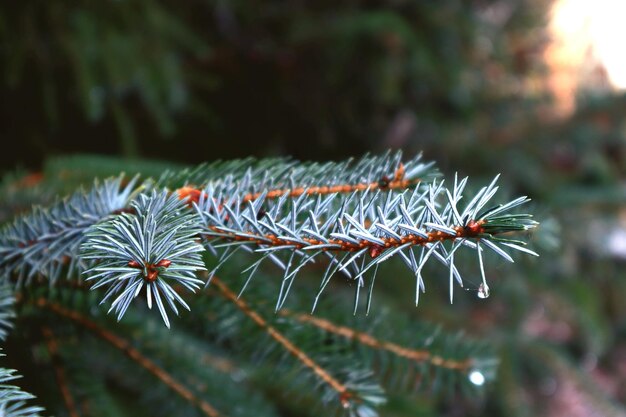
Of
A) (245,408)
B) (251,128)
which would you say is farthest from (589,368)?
(245,408)

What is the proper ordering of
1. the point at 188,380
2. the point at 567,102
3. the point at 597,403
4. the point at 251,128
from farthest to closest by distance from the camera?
the point at 567,102, the point at 251,128, the point at 597,403, the point at 188,380

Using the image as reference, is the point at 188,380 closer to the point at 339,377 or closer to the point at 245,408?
the point at 245,408

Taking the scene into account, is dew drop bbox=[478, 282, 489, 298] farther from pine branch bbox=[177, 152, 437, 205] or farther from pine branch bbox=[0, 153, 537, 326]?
pine branch bbox=[177, 152, 437, 205]

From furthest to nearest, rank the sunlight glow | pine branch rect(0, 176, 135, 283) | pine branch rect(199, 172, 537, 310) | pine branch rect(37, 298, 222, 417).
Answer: the sunlight glow
pine branch rect(37, 298, 222, 417)
pine branch rect(0, 176, 135, 283)
pine branch rect(199, 172, 537, 310)

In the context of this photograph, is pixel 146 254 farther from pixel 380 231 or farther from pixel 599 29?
pixel 599 29

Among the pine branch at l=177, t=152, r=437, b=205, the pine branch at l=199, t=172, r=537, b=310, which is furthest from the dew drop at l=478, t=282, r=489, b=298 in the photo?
the pine branch at l=177, t=152, r=437, b=205

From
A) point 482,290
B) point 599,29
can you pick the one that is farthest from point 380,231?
point 599,29

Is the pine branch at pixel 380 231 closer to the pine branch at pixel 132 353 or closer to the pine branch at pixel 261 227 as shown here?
the pine branch at pixel 261 227
